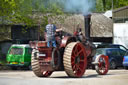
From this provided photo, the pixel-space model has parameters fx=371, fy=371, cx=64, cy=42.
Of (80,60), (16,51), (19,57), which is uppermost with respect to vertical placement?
(80,60)

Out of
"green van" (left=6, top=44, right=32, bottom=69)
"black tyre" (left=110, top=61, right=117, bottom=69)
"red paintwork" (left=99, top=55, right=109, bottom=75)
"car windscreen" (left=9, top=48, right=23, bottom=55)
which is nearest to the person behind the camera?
"red paintwork" (left=99, top=55, right=109, bottom=75)

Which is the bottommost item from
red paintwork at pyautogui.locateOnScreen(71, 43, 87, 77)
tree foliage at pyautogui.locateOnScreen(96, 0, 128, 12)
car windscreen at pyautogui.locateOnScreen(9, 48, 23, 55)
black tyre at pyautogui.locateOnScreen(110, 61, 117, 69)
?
black tyre at pyautogui.locateOnScreen(110, 61, 117, 69)

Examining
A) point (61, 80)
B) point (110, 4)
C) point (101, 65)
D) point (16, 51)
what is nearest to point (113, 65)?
point (16, 51)

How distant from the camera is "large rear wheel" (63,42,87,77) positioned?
53.9ft

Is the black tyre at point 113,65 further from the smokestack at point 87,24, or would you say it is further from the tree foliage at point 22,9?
the smokestack at point 87,24

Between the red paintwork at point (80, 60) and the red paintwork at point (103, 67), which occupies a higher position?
the red paintwork at point (80, 60)

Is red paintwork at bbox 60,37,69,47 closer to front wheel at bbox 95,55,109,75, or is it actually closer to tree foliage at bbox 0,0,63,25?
front wheel at bbox 95,55,109,75

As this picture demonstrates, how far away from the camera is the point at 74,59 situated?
16.9m

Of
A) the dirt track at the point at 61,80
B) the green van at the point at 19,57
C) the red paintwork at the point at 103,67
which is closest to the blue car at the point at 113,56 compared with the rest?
the green van at the point at 19,57

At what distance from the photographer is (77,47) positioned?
56.4 feet

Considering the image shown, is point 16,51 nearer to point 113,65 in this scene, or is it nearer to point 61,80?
point 113,65

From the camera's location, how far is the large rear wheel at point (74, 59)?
1642cm

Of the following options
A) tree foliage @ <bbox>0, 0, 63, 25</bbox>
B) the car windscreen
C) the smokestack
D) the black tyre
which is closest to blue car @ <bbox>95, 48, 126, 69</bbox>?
the black tyre

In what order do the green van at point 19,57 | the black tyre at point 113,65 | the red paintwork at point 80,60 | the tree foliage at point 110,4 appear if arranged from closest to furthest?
1. the red paintwork at point 80,60
2. the green van at point 19,57
3. the black tyre at point 113,65
4. the tree foliage at point 110,4
